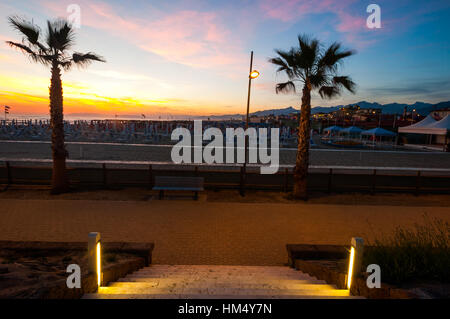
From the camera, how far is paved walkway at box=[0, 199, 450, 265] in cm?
520

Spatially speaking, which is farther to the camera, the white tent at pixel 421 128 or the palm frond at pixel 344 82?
the white tent at pixel 421 128

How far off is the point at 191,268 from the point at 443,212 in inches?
323

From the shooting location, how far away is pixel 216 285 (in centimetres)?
322

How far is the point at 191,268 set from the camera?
167 inches

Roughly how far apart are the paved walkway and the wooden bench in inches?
21.8

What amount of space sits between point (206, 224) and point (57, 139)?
6.21m

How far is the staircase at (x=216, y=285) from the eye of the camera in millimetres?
2691

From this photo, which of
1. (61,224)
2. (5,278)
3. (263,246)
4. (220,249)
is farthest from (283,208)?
(5,278)

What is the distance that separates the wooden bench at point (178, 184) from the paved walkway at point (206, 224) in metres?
0.55

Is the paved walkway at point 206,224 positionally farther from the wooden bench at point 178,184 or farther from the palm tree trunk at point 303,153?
the palm tree trunk at point 303,153

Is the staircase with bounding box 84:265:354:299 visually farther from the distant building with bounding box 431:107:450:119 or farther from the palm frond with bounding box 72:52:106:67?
the distant building with bounding box 431:107:450:119

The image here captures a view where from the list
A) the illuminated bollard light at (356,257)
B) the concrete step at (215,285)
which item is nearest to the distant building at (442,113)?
the illuminated bollard light at (356,257)

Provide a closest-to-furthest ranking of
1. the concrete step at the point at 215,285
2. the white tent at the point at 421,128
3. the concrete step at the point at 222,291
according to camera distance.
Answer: the concrete step at the point at 222,291
the concrete step at the point at 215,285
the white tent at the point at 421,128

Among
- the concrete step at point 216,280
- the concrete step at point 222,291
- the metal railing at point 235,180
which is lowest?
the concrete step at point 216,280
